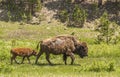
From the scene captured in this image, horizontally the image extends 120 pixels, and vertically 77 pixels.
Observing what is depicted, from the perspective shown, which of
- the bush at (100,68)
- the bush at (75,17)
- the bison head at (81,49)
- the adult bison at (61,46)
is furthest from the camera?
the bush at (75,17)

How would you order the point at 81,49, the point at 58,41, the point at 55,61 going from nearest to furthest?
the point at 58,41 < the point at 81,49 < the point at 55,61

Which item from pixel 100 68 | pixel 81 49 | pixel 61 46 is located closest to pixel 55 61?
pixel 61 46

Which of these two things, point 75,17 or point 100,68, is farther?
point 75,17

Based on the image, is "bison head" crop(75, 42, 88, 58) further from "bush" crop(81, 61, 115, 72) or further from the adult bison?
"bush" crop(81, 61, 115, 72)

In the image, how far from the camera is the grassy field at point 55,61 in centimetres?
2125

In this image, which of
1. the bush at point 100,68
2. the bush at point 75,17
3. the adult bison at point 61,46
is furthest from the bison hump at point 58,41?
the bush at point 75,17

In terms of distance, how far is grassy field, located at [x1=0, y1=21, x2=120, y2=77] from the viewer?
2125cm

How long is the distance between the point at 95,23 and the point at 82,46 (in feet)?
163

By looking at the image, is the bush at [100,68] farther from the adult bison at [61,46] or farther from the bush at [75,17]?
the bush at [75,17]

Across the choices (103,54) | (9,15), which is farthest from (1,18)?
(103,54)

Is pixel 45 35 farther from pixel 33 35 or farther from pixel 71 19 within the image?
pixel 71 19

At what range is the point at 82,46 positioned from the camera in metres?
29.8

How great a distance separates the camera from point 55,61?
99.8 ft

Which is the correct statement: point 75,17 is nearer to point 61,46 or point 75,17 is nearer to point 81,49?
point 81,49
